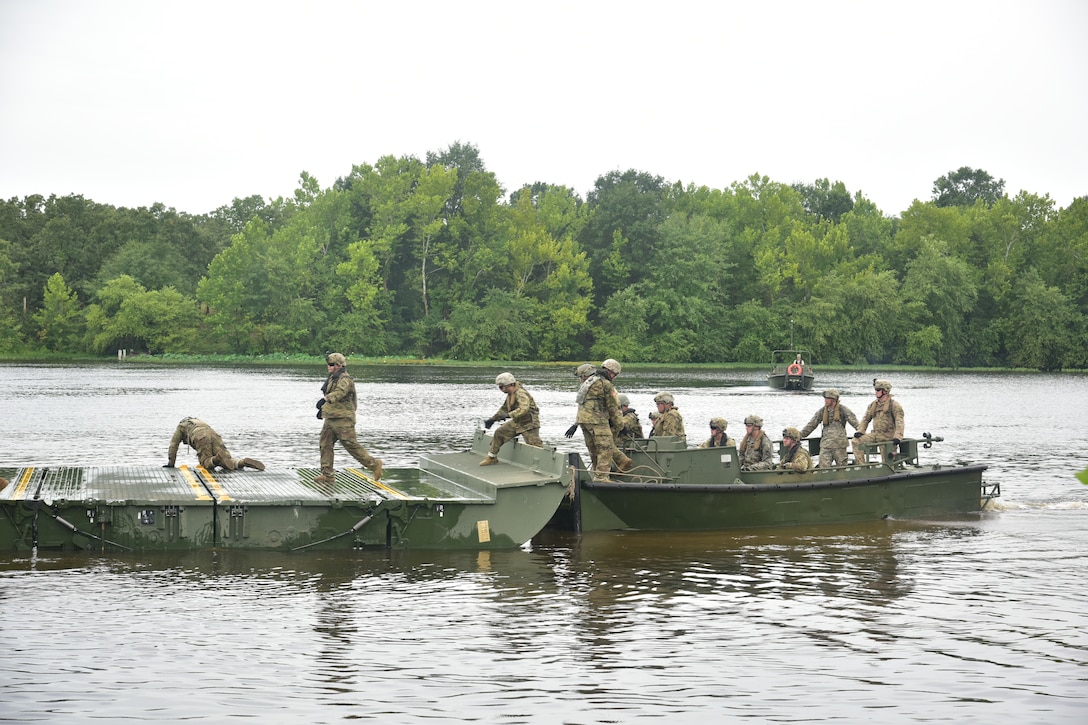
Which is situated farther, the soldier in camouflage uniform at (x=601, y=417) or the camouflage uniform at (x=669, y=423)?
the camouflage uniform at (x=669, y=423)

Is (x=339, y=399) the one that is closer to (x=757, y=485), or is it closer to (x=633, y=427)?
(x=633, y=427)

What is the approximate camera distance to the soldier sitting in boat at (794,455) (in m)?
17.4

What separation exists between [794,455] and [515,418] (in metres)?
4.37

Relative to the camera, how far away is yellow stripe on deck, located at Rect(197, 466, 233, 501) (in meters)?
14.0

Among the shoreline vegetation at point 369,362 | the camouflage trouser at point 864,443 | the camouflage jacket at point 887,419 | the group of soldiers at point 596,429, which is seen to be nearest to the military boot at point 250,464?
the group of soldiers at point 596,429

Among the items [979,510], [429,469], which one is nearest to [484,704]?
[429,469]

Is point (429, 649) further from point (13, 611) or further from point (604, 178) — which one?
point (604, 178)

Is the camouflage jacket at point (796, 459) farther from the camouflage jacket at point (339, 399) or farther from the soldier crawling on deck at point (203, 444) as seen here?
the soldier crawling on deck at point (203, 444)

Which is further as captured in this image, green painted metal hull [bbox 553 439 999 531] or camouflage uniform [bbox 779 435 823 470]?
camouflage uniform [bbox 779 435 823 470]

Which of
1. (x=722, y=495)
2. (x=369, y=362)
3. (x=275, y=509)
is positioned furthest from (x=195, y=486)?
(x=369, y=362)

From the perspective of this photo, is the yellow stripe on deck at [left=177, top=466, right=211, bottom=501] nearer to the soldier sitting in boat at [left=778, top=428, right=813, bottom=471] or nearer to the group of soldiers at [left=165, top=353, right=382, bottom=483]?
the group of soldiers at [left=165, top=353, right=382, bottom=483]

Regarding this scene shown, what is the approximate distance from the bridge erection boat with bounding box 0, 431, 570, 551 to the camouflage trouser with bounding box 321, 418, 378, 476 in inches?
12.9

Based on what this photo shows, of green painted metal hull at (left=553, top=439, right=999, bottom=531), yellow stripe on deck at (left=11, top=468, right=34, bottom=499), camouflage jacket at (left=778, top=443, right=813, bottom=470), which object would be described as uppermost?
camouflage jacket at (left=778, top=443, right=813, bottom=470)

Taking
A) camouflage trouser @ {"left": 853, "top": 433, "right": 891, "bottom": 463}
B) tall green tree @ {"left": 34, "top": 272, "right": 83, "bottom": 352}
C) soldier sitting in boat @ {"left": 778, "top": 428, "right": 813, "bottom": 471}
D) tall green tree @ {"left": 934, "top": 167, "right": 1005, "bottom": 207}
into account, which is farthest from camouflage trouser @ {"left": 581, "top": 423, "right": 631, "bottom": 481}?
tall green tree @ {"left": 934, "top": 167, "right": 1005, "bottom": 207}
